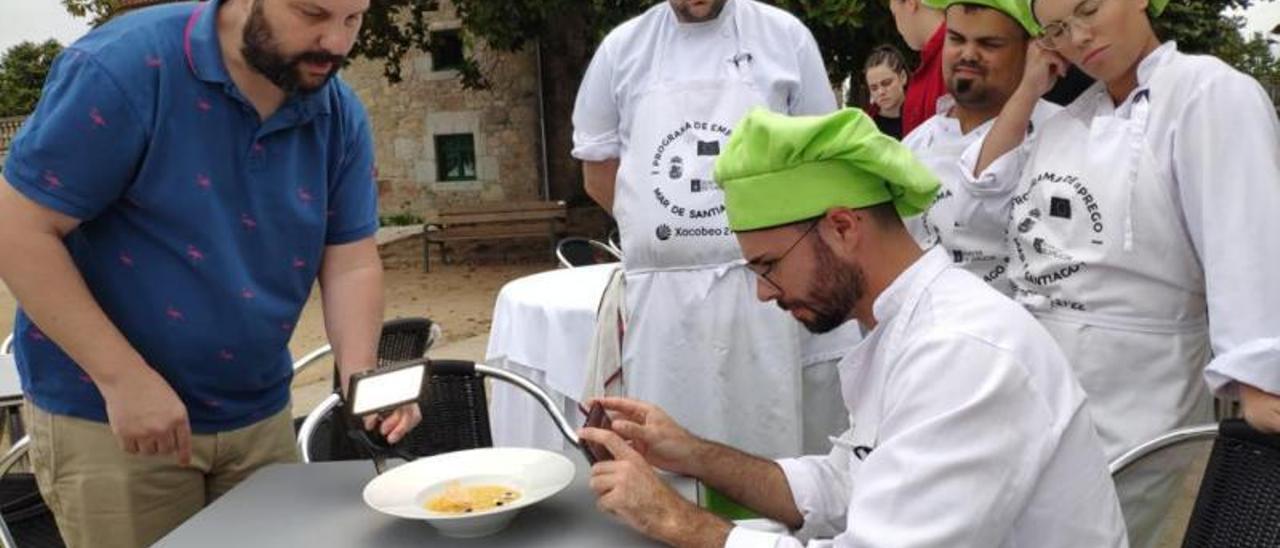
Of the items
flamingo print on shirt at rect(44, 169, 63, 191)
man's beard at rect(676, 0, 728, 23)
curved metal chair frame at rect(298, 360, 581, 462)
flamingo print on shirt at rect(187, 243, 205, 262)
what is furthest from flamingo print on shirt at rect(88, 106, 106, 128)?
man's beard at rect(676, 0, 728, 23)

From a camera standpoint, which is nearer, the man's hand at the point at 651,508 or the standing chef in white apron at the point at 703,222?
the man's hand at the point at 651,508

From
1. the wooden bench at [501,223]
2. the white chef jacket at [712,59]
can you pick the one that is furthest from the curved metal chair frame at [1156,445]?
the wooden bench at [501,223]

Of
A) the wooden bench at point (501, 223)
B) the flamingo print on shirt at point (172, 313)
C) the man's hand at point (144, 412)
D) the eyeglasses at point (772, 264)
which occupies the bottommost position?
the wooden bench at point (501, 223)

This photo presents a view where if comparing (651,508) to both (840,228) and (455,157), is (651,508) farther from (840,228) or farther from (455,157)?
(455,157)

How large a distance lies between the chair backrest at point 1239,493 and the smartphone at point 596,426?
1014 millimetres

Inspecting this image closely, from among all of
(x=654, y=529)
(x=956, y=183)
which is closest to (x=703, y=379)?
(x=956, y=183)

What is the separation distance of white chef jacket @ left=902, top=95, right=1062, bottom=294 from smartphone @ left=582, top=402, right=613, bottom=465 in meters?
0.90

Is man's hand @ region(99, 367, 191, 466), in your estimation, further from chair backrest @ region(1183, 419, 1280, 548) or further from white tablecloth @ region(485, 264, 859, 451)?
white tablecloth @ region(485, 264, 859, 451)

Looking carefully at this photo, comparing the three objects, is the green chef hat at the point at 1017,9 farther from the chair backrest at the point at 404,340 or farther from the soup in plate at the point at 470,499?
the chair backrest at the point at 404,340

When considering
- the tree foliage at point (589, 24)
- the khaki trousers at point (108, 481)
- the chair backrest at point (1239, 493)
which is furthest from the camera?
the tree foliage at point (589, 24)

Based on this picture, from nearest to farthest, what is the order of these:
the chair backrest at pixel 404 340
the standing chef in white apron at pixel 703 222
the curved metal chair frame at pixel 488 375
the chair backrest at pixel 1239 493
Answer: the chair backrest at pixel 1239 493
the curved metal chair frame at pixel 488 375
the standing chef in white apron at pixel 703 222
the chair backrest at pixel 404 340

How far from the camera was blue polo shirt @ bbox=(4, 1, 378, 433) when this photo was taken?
1.75m

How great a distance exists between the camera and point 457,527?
5.41 feet

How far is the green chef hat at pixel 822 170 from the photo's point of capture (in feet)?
5.15
